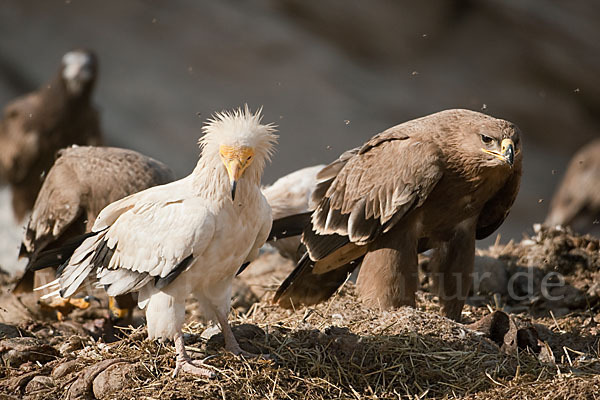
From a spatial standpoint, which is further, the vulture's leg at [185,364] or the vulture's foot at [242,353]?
the vulture's foot at [242,353]

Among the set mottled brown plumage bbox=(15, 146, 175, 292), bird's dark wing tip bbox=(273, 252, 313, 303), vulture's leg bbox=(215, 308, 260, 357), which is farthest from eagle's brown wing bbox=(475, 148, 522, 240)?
mottled brown plumage bbox=(15, 146, 175, 292)

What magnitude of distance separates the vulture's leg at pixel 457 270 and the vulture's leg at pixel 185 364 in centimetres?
192

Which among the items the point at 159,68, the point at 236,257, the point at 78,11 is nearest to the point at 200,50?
the point at 159,68

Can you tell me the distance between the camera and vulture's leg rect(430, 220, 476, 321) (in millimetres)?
5113

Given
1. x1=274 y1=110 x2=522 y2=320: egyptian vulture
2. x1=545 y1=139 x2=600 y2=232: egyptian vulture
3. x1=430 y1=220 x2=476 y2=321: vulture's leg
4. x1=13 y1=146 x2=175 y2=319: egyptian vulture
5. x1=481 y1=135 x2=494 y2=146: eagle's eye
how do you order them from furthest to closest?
x1=545 y1=139 x2=600 y2=232: egyptian vulture
x1=13 y1=146 x2=175 y2=319: egyptian vulture
x1=430 y1=220 x2=476 y2=321: vulture's leg
x1=274 y1=110 x2=522 y2=320: egyptian vulture
x1=481 y1=135 x2=494 y2=146: eagle's eye

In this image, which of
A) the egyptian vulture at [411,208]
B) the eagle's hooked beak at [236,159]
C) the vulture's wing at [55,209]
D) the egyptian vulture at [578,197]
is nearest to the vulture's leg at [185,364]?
the eagle's hooked beak at [236,159]

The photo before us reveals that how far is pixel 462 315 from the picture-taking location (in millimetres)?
5332

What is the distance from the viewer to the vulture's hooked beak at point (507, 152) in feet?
14.4

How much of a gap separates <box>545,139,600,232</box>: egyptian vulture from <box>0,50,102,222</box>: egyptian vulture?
5.13 meters

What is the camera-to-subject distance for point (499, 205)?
510cm

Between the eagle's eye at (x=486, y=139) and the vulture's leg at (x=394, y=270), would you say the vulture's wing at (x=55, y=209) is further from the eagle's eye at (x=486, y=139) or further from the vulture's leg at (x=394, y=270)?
the eagle's eye at (x=486, y=139)

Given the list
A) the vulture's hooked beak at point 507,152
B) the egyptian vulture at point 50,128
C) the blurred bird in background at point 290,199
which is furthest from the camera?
the egyptian vulture at point 50,128

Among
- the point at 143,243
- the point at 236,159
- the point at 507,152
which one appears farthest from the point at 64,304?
the point at 507,152

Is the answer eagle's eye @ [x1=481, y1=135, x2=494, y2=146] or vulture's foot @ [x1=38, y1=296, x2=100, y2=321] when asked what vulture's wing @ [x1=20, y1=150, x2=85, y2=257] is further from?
eagle's eye @ [x1=481, y1=135, x2=494, y2=146]
